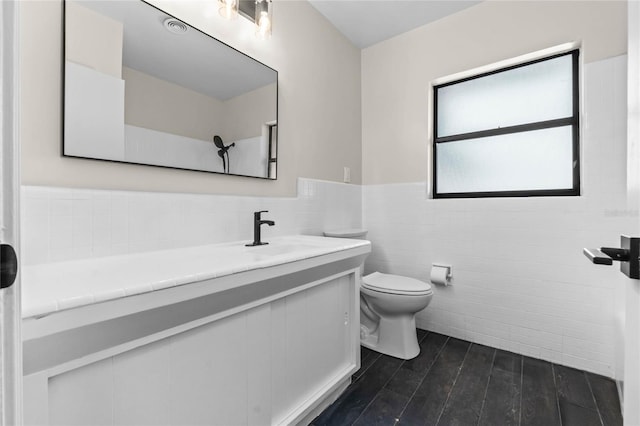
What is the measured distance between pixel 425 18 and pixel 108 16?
83.2 inches

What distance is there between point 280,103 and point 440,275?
65.7 inches

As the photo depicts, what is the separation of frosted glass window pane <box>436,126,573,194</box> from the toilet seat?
33.5 inches

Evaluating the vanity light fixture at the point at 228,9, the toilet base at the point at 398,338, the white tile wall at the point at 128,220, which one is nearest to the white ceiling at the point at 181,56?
the vanity light fixture at the point at 228,9

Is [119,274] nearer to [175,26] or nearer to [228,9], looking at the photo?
[175,26]

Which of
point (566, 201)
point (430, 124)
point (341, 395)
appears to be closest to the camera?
point (341, 395)

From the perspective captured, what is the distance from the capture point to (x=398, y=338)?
6.36 ft

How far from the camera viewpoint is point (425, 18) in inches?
89.0

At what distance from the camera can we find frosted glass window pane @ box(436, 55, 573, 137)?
6.38 feet

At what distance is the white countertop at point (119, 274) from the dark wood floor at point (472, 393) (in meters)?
0.83

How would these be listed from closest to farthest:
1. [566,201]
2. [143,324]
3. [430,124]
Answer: [143,324] → [566,201] → [430,124]

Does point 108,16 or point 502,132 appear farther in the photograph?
point 502,132

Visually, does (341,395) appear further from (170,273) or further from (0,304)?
(0,304)

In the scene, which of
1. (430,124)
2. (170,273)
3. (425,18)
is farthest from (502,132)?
(170,273)

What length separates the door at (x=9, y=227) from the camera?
34 centimetres
